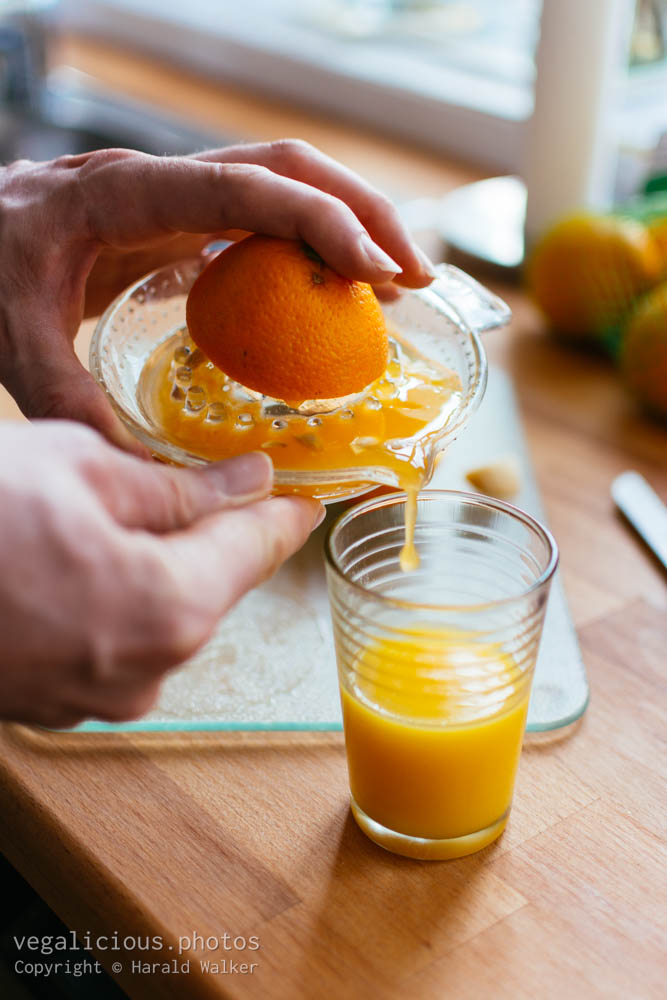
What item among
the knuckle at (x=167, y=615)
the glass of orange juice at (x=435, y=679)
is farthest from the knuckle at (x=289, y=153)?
the knuckle at (x=167, y=615)

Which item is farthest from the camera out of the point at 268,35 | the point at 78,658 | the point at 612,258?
the point at 268,35

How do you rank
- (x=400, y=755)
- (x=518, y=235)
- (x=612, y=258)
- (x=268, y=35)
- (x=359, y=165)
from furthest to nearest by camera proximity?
(x=268, y=35) → (x=359, y=165) → (x=518, y=235) → (x=612, y=258) → (x=400, y=755)

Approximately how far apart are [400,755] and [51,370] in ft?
1.03

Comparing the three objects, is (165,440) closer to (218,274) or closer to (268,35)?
(218,274)

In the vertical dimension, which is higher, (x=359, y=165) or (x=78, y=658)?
(x=78, y=658)

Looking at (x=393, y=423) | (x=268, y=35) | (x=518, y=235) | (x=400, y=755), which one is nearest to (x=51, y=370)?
(x=393, y=423)

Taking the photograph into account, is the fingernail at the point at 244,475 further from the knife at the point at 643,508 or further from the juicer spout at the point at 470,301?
the knife at the point at 643,508

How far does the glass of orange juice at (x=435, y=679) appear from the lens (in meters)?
0.56

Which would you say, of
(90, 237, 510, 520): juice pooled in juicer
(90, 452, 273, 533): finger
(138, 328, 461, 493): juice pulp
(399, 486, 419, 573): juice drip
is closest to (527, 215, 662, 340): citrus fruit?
(90, 237, 510, 520): juice pooled in juicer

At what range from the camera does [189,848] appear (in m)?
0.63

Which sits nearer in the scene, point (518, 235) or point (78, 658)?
point (78, 658)

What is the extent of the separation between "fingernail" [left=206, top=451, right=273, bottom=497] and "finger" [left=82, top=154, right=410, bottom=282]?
0.15 metres

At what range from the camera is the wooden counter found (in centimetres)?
56

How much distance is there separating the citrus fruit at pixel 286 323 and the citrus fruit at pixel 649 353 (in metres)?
0.47
